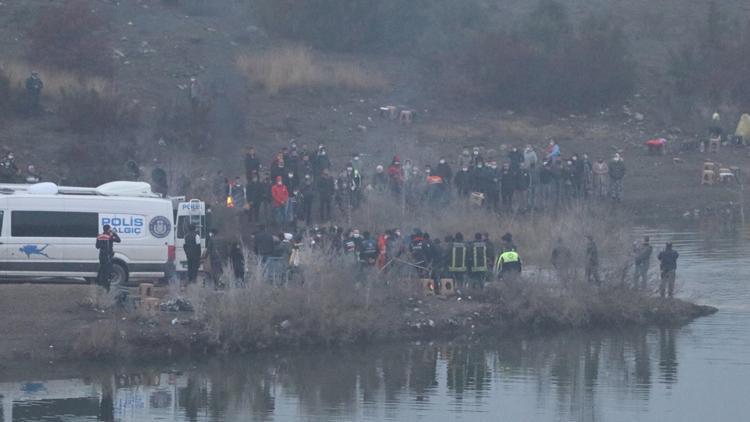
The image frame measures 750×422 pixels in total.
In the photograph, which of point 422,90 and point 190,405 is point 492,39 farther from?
point 190,405

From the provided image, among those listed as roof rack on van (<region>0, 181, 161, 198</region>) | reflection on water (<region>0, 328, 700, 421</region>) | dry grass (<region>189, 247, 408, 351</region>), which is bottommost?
reflection on water (<region>0, 328, 700, 421</region>)

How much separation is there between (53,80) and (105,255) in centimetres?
2152

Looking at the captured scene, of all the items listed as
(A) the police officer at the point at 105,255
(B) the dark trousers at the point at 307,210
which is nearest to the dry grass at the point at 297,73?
(B) the dark trousers at the point at 307,210

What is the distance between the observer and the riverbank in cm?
2580

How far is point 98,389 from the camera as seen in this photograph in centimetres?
2452

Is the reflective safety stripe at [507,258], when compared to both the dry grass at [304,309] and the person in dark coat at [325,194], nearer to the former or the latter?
the dry grass at [304,309]

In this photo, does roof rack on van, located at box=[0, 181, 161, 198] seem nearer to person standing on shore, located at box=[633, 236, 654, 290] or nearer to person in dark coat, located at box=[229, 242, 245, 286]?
person in dark coat, located at box=[229, 242, 245, 286]

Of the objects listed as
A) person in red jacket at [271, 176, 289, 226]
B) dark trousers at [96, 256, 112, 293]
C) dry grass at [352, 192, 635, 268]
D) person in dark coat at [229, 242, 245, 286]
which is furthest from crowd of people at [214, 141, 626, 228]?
dark trousers at [96, 256, 112, 293]

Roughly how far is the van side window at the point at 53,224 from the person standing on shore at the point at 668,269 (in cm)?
1101

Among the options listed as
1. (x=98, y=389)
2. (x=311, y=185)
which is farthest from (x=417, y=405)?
(x=311, y=185)

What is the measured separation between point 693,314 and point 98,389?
1209 cm

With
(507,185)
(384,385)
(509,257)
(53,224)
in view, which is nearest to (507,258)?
(509,257)

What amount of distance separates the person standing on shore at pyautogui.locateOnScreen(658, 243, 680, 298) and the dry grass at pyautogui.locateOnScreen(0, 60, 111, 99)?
68.7 ft

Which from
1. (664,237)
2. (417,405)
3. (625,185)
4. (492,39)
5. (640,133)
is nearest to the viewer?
(417,405)
